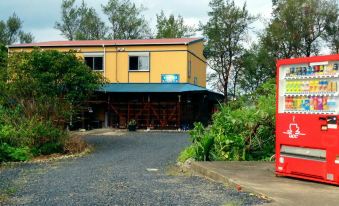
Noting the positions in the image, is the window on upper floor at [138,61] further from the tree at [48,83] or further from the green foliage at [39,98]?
the green foliage at [39,98]

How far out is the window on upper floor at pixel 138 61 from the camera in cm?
3250

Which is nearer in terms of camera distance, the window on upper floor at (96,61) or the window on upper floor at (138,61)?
the window on upper floor at (138,61)

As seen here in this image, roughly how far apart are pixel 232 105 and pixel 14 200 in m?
8.13

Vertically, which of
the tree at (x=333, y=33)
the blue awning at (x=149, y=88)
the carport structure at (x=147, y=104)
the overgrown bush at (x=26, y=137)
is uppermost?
the tree at (x=333, y=33)

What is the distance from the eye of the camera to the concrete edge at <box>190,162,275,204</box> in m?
8.03

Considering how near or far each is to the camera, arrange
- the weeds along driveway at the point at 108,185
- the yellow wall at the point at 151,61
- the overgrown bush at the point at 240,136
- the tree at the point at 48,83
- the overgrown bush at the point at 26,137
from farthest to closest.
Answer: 1. the yellow wall at the point at 151,61
2. the tree at the point at 48,83
3. the overgrown bush at the point at 26,137
4. the overgrown bush at the point at 240,136
5. the weeds along driveway at the point at 108,185

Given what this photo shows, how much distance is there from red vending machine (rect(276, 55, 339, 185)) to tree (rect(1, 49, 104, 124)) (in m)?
9.21

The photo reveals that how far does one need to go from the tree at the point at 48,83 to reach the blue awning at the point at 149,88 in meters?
9.18

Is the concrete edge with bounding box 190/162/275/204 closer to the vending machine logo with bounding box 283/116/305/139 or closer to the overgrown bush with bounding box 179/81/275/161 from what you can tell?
the overgrown bush with bounding box 179/81/275/161

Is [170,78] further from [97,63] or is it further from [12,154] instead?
[12,154]

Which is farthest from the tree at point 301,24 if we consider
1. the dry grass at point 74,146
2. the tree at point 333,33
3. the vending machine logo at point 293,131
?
the vending machine logo at point 293,131

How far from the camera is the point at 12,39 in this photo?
63375mm

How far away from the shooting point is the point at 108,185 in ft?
31.2

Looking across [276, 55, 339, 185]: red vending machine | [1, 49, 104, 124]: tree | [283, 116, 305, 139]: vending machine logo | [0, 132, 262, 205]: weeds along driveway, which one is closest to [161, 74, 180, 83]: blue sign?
[1, 49, 104, 124]: tree
